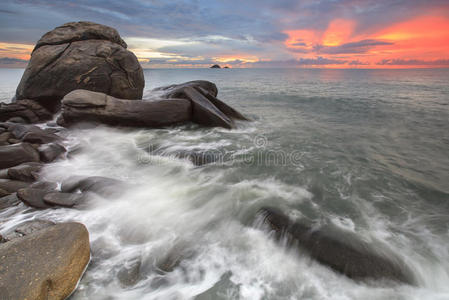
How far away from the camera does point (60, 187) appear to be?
14.3 feet

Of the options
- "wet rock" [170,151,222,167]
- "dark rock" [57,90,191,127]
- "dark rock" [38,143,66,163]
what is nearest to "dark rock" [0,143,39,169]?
"dark rock" [38,143,66,163]

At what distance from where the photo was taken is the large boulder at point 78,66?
9.10 m

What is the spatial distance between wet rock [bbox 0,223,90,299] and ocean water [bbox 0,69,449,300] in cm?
25

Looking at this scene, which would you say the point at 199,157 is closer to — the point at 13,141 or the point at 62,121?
the point at 13,141

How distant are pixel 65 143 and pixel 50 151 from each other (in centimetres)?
130

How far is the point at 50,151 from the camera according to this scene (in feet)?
18.4

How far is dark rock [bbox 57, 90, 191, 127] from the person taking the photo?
24.7ft

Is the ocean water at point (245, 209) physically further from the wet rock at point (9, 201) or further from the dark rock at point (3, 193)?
the dark rock at point (3, 193)

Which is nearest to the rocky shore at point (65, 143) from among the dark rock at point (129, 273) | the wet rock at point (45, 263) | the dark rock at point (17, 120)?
the wet rock at point (45, 263)

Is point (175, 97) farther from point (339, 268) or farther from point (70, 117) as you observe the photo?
point (339, 268)

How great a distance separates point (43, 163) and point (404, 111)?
51.4 ft

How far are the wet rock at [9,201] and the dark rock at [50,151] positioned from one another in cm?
178

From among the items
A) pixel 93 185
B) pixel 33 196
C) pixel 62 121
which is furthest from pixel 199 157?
pixel 62 121

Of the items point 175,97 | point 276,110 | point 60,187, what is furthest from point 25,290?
point 276,110
